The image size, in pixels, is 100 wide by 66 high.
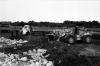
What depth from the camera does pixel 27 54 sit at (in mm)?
10953

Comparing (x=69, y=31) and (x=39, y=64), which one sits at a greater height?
(x=69, y=31)

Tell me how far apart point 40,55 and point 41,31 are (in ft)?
37.9

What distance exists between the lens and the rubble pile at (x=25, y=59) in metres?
9.38

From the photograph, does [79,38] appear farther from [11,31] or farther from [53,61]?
[11,31]

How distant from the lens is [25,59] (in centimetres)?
993

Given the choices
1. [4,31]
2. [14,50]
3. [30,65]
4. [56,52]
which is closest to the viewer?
[30,65]

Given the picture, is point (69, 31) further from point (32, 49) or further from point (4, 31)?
point (4, 31)

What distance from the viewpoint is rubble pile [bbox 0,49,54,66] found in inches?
369

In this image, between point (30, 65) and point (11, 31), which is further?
point (11, 31)

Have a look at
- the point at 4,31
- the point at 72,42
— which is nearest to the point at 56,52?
the point at 72,42

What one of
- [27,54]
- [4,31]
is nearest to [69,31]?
[27,54]

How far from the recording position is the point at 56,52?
1065 centimetres

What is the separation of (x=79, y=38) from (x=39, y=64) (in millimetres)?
7416

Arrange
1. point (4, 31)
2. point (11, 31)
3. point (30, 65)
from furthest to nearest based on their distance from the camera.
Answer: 1. point (4, 31)
2. point (11, 31)
3. point (30, 65)
